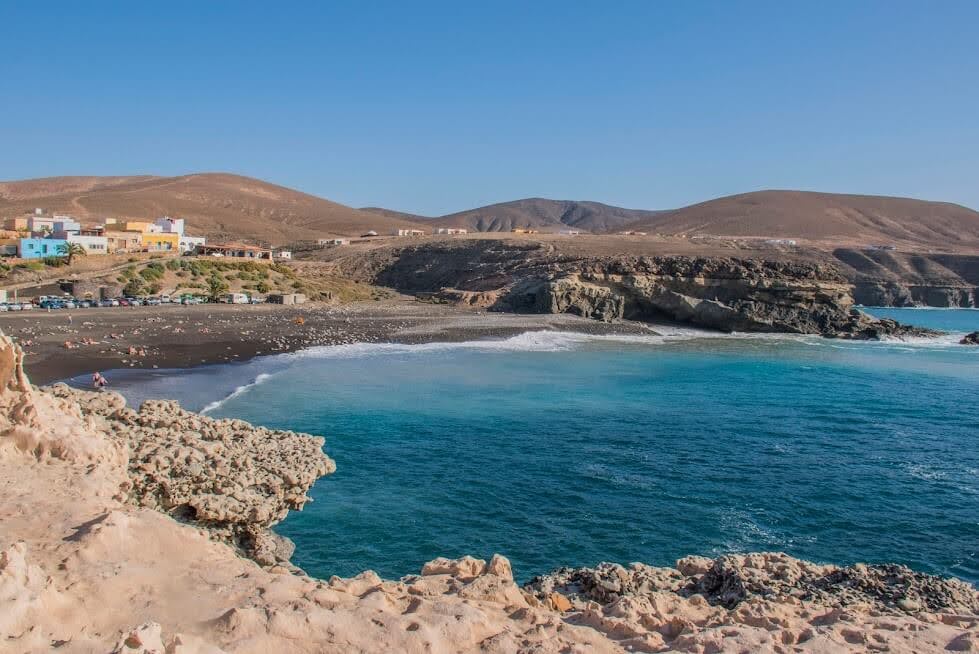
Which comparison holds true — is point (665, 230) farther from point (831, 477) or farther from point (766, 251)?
point (831, 477)

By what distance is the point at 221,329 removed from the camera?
129 ft

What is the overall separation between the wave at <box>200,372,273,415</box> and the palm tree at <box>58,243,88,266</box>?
1440 inches

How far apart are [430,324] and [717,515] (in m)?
34.6

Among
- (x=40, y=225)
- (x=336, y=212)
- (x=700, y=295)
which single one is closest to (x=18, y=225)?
(x=40, y=225)

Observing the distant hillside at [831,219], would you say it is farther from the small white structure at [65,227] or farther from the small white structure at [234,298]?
the small white structure at [65,227]

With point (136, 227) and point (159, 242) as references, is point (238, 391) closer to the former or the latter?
point (159, 242)

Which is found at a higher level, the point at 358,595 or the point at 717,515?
the point at 358,595

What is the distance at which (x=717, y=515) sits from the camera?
14.9 meters

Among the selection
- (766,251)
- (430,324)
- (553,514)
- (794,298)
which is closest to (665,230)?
(766,251)

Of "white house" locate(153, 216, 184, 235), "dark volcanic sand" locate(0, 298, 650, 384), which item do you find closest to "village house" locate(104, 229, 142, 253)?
"white house" locate(153, 216, 184, 235)

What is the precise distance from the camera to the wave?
21.6m

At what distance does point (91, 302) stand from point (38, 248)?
16717mm

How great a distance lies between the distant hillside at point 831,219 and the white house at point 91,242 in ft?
352

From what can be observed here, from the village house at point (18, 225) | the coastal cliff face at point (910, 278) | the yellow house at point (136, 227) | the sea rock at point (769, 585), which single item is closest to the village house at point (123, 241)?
the yellow house at point (136, 227)
